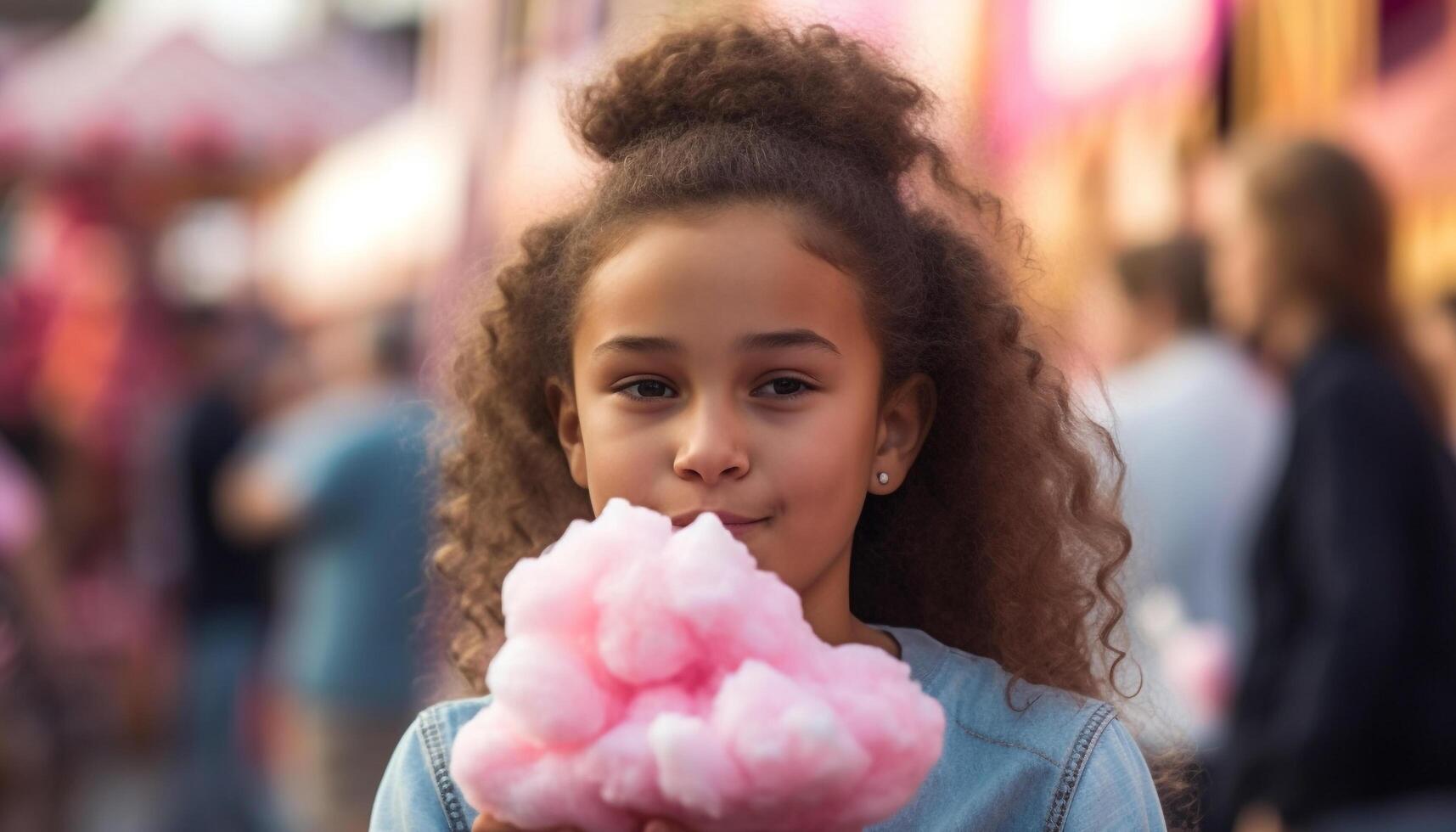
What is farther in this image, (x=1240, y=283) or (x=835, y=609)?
(x=1240, y=283)

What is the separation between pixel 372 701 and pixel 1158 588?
3220 millimetres

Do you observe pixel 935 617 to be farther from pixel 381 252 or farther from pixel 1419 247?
pixel 381 252

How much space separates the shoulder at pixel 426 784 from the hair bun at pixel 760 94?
0.68 metres

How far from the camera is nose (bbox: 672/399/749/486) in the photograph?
177 cm

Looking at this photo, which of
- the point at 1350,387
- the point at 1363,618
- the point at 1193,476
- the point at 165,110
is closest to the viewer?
the point at 1363,618

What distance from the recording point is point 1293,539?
3.66 meters

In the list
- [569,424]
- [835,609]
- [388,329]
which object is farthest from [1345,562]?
[388,329]

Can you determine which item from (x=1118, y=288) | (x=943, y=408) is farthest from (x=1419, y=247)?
(x=943, y=408)

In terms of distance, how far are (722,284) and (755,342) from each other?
7 cm

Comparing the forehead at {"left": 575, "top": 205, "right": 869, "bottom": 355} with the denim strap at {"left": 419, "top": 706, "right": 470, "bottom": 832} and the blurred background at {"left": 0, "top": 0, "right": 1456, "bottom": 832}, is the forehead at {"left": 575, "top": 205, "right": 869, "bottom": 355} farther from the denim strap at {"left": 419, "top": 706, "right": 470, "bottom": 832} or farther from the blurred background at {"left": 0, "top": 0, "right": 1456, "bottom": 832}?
the denim strap at {"left": 419, "top": 706, "right": 470, "bottom": 832}

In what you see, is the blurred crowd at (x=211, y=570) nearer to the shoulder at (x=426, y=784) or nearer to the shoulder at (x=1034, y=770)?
the shoulder at (x=426, y=784)

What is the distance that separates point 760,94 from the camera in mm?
2014

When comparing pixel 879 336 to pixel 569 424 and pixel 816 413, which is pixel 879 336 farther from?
pixel 569 424

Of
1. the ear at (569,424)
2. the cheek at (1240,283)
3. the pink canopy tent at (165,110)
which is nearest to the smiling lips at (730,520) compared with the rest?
the ear at (569,424)
